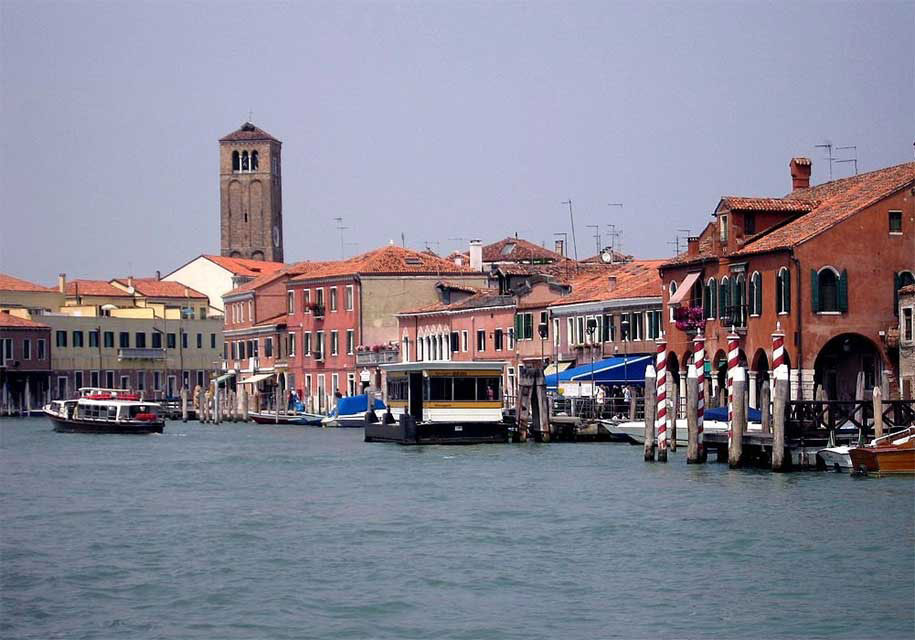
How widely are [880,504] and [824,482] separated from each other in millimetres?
3456

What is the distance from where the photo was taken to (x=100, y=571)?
870 inches

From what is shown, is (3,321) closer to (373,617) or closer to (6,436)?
(6,436)

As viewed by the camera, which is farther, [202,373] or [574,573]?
[202,373]

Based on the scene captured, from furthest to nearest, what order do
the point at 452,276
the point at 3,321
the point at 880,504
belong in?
the point at 3,321 → the point at 452,276 → the point at 880,504

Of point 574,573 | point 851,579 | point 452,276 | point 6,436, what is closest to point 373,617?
point 574,573

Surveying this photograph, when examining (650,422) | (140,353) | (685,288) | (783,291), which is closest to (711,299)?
(685,288)

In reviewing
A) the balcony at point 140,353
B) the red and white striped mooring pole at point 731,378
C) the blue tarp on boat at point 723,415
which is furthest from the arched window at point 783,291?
the balcony at point 140,353

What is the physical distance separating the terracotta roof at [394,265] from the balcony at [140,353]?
20951 millimetres

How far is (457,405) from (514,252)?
34304 mm

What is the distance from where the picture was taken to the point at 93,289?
102 metres

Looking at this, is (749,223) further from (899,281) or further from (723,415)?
(723,415)

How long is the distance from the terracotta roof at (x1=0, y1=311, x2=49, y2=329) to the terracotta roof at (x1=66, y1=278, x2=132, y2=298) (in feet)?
26.3

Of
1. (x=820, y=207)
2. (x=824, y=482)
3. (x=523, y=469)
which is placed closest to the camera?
(x=824, y=482)

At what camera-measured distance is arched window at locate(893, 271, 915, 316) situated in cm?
4297
